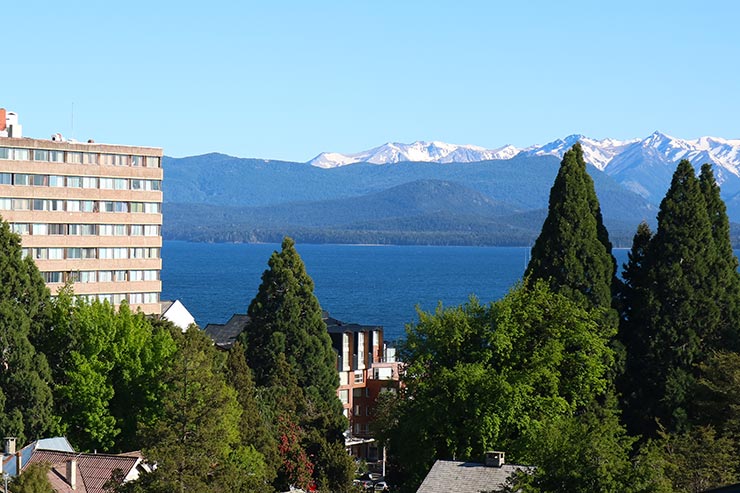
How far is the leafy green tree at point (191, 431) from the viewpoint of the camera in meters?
53.2

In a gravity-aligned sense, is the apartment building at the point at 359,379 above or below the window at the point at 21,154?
below

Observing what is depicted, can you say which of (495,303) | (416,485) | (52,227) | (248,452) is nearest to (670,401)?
(495,303)

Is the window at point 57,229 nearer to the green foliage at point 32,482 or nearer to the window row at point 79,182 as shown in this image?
the window row at point 79,182

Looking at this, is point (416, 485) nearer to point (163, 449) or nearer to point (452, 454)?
point (452, 454)

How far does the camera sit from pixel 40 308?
75500 millimetres

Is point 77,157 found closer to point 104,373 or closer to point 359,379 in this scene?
point 359,379

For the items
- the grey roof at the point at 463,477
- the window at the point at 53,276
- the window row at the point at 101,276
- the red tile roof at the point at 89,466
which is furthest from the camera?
the window row at the point at 101,276

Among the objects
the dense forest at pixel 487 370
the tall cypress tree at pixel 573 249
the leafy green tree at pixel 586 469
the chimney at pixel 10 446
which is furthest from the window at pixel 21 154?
the leafy green tree at pixel 586 469

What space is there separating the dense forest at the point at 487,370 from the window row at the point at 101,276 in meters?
31.5

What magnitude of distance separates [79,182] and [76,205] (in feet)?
5.84

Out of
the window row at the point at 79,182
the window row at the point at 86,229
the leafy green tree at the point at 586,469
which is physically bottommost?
the leafy green tree at the point at 586,469

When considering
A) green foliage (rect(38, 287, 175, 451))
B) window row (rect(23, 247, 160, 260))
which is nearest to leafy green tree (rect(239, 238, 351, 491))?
green foliage (rect(38, 287, 175, 451))

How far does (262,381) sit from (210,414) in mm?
32108

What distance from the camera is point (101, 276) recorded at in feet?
383
